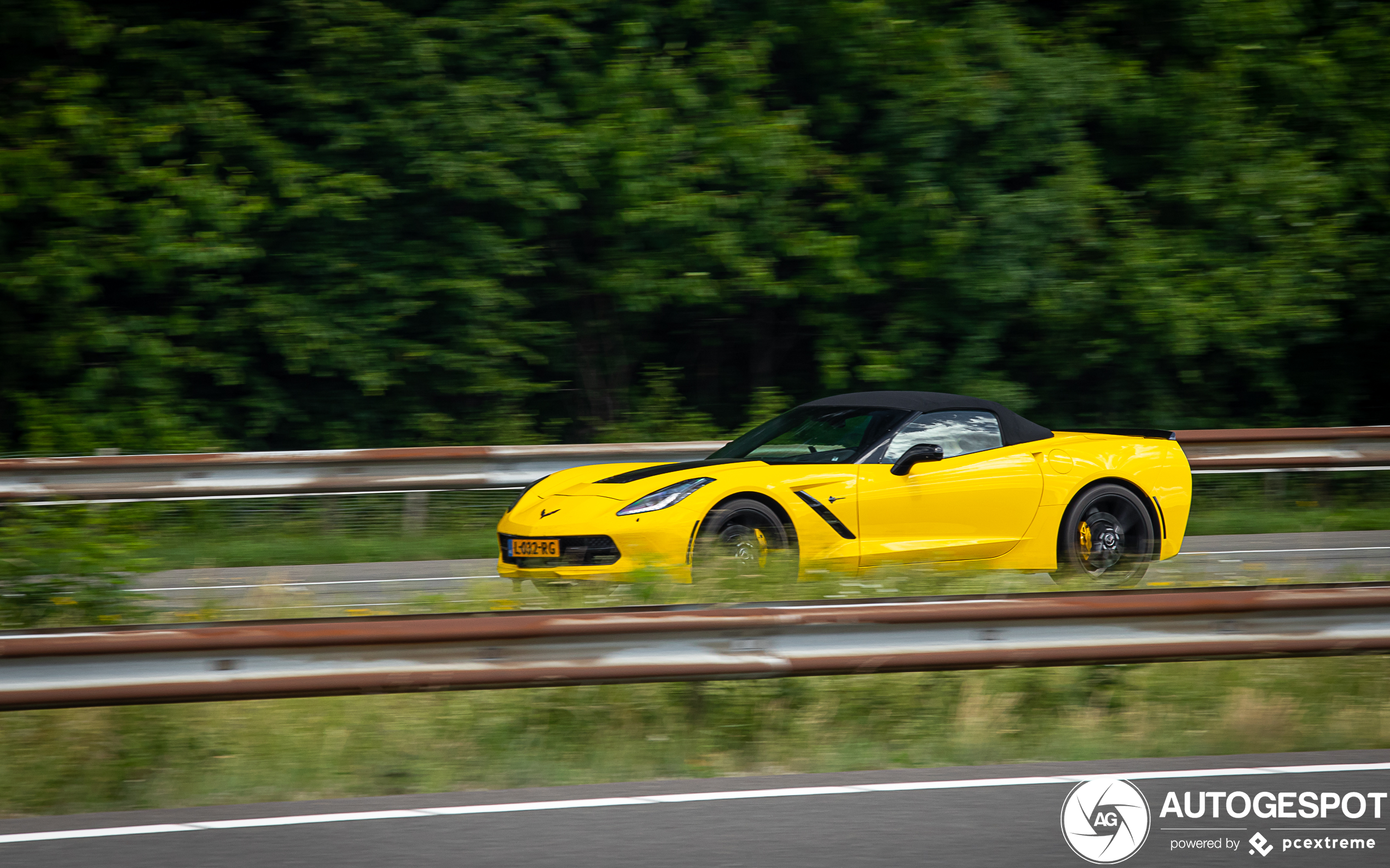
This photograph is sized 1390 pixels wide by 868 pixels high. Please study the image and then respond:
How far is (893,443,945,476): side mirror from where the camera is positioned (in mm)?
7965

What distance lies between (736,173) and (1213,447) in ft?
19.4

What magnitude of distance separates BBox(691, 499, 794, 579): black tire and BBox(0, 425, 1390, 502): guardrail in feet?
10.7

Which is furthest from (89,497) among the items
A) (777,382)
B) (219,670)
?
(777,382)

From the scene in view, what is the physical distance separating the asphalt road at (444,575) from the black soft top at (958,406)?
1.07 meters

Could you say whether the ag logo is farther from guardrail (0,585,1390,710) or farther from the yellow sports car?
the yellow sports car

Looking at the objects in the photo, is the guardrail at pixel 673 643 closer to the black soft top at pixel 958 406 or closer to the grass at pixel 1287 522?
the black soft top at pixel 958 406

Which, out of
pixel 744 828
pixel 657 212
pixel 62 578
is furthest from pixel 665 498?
pixel 657 212

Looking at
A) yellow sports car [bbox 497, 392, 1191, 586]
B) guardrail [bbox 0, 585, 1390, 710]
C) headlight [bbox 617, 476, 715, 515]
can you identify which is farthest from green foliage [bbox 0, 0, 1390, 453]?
guardrail [bbox 0, 585, 1390, 710]

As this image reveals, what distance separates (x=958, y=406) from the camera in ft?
27.7

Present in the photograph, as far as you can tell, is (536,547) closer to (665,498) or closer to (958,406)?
(665,498)

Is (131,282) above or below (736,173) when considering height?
below

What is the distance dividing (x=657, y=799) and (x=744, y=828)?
0.41 m

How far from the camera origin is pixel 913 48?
15.0 m

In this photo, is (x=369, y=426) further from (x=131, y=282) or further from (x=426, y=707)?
(x=426, y=707)
